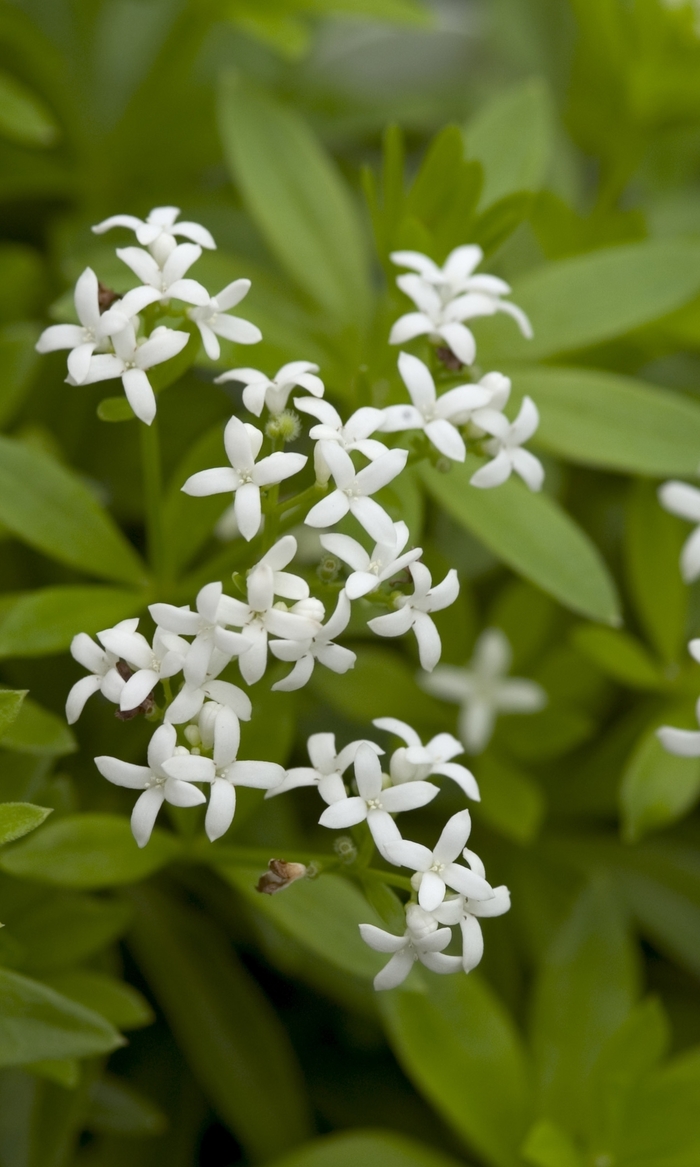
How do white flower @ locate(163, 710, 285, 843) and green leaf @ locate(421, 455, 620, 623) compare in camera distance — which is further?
green leaf @ locate(421, 455, 620, 623)

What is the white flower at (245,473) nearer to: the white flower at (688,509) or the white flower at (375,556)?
the white flower at (375,556)

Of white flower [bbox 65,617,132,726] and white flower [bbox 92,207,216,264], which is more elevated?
white flower [bbox 92,207,216,264]

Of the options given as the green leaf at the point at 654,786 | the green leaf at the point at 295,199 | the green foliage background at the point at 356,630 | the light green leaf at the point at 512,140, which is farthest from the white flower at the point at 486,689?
the light green leaf at the point at 512,140

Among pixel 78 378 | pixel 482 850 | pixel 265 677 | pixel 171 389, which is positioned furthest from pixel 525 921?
pixel 78 378

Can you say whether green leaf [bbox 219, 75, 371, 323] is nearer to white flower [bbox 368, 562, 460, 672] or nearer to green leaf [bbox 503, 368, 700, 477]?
green leaf [bbox 503, 368, 700, 477]

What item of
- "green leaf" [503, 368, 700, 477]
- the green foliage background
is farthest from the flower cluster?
"green leaf" [503, 368, 700, 477]

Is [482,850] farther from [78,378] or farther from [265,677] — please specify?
[78,378]
